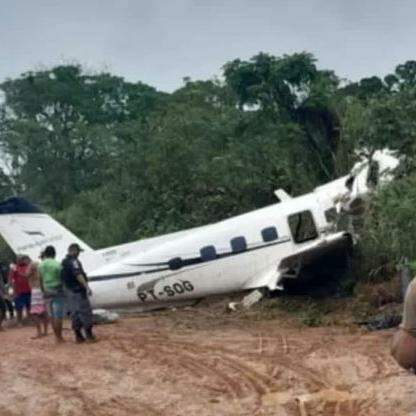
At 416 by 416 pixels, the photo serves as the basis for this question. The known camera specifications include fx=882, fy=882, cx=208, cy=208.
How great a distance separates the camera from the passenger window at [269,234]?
16250 mm

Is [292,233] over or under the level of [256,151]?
under

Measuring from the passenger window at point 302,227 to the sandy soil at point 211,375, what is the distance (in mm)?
2803

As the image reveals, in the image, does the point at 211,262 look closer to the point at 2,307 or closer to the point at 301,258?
the point at 301,258

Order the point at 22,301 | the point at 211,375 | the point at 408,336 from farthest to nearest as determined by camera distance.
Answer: the point at 22,301 → the point at 211,375 → the point at 408,336

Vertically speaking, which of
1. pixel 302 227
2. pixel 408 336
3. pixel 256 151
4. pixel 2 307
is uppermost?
pixel 256 151

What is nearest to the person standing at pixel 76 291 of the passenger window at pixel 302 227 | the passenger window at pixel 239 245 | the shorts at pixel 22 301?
the shorts at pixel 22 301

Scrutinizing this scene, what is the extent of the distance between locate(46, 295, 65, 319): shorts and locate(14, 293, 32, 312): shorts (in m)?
2.78

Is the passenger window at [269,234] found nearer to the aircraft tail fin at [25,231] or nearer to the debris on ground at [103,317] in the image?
the debris on ground at [103,317]

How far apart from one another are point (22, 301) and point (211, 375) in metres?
7.11

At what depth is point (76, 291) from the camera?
12688 mm

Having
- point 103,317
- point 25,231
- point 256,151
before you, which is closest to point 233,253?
point 103,317

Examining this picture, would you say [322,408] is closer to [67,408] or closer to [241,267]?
[67,408]

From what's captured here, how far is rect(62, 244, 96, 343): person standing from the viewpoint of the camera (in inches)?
498

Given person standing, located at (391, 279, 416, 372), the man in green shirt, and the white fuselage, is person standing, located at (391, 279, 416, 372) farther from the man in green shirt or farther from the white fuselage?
the white fuselage
